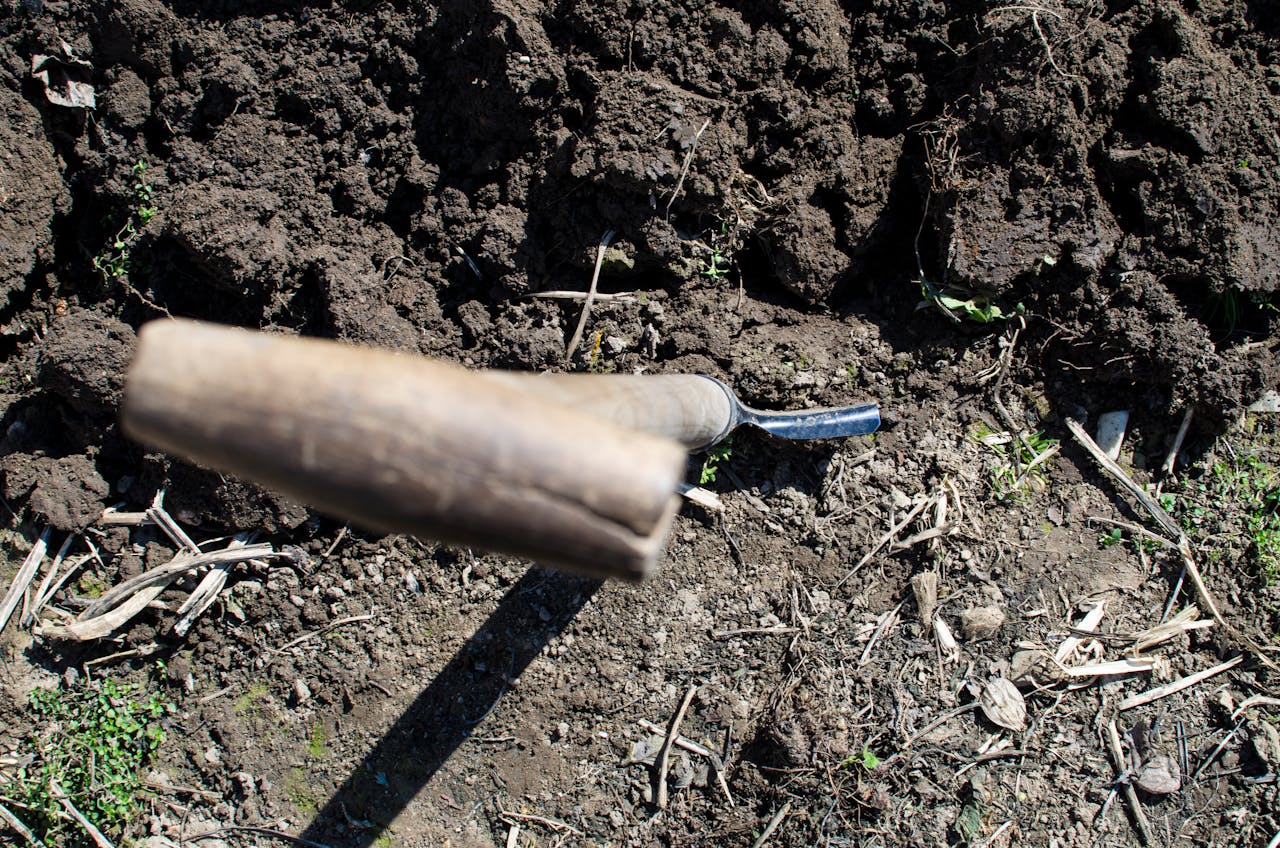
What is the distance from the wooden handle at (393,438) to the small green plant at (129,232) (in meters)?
2.47

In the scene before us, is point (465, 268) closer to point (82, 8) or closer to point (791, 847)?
point (82, 8)

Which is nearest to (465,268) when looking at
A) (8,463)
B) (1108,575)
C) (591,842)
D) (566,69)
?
(566,69)

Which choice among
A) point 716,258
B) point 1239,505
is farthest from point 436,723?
point 1239,505

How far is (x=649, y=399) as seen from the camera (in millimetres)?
2203

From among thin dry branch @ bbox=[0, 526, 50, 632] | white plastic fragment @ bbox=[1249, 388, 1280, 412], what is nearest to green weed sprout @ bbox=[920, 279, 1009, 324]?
white plastic fragment @ bbox=[1249, 388, 1280, 412]

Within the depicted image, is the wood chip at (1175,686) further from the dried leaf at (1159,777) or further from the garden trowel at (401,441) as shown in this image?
the garden trowel at (401,441)

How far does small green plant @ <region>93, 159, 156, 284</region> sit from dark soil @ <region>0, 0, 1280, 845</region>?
0.08ft

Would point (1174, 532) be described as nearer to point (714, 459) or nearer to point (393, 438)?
point (714, 459)

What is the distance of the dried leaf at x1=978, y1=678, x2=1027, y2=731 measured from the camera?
3.20m

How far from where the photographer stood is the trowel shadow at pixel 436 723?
3.21 meters

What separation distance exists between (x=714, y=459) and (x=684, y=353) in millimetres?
455

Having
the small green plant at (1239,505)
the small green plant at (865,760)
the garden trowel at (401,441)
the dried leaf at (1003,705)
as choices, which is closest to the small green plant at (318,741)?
the small green plant at (865,760)

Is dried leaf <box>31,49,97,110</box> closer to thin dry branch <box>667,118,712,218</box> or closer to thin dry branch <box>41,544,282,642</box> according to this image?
thin dry branch <box>41,544,282,642</box>

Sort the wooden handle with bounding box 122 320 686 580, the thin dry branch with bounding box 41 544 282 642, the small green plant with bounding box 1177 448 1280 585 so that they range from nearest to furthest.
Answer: the wooden handle with bounding box 122 320 686 580 → the thin dry branch with bounding box 41 544 282 642 → the small green plant with bounding box 1177 448 1280 585
